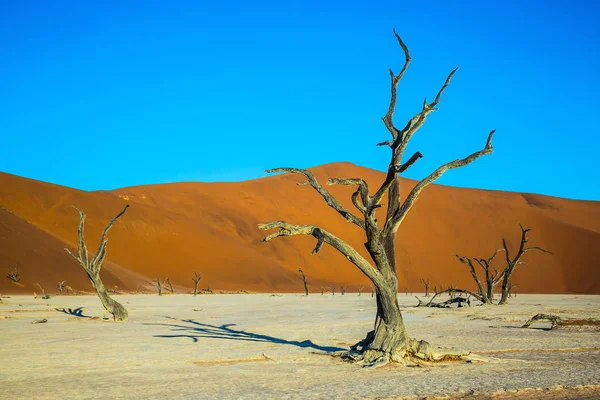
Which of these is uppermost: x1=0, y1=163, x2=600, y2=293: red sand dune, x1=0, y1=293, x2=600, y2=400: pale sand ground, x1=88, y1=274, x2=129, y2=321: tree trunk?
x1=0, y1=163, x2=600, y2=293: red sand dune

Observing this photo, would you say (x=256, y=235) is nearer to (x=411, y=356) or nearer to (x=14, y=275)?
(x=14, y=275)

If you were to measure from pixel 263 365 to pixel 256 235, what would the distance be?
233ft

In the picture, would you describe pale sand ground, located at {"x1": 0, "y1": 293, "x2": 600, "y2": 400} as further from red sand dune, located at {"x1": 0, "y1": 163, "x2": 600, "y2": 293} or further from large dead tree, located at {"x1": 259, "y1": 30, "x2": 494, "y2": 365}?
red sand dune, located at {"x1": 0, "y1": 163, "x2": 600, "y2": 293}

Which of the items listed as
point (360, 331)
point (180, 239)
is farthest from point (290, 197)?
point (360, 331)

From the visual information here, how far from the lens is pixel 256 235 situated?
81812 millimetres

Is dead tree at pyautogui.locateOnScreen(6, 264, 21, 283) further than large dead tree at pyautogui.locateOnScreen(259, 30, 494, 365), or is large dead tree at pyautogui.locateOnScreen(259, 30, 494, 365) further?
dead tree at pyautogui.locateOnScreen(6, 264, 21, 283)

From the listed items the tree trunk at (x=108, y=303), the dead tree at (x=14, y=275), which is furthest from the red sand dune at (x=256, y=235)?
the tree trunk at (x=108, y=303)

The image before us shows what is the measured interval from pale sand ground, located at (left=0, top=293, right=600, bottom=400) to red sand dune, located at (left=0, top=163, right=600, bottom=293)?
104ft

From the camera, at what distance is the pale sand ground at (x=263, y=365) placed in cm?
842

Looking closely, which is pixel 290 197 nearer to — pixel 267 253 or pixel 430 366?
pixel 267 253

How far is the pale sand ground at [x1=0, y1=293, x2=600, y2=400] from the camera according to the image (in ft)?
27.6

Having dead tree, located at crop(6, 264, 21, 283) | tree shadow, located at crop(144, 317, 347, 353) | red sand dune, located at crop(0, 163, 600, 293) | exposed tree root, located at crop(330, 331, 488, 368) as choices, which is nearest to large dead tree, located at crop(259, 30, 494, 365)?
exposed tree root, located at crop(330, 331, 488, 368)

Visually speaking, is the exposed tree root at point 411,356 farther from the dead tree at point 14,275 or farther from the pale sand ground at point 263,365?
the dead tree at point 14,275

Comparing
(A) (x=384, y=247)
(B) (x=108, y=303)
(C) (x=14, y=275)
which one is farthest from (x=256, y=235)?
(A) (x=384, y=247)
